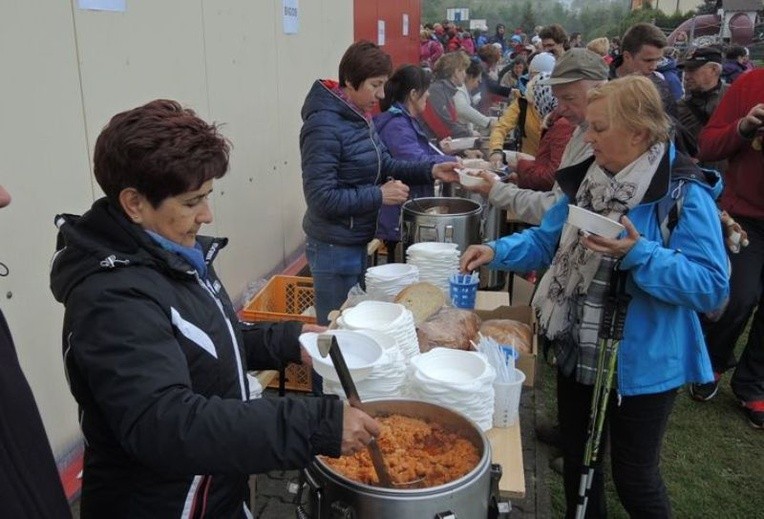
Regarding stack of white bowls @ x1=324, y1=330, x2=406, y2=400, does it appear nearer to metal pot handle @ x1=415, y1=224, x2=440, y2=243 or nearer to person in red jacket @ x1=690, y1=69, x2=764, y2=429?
metal pot handle @ x1=415, y1=224, x2=440, y2=243

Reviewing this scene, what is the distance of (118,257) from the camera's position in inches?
52.8

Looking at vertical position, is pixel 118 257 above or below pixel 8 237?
above

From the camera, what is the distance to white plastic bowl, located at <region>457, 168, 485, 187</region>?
3.59m

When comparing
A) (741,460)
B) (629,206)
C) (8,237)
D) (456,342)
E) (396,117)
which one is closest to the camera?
(629,206)

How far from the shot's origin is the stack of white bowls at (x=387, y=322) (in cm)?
215

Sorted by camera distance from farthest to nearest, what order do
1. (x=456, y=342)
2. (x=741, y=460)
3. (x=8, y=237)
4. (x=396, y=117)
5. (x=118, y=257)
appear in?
(x=396, y=117)
(x=741, y=460)
(x=8, y=237)
(x=456, y=342)
(x=118, y=257)

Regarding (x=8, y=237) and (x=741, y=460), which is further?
(x=741, y=460)

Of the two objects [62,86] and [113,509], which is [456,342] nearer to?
[113,509]

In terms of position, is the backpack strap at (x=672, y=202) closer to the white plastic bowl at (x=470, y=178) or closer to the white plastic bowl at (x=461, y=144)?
the white plastic bowl at (x=470, y=178)

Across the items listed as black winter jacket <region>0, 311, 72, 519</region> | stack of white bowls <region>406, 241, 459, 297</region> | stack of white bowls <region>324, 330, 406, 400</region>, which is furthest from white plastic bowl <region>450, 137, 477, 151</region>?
black winter jacket <region>0, 311, 72, 519</region>

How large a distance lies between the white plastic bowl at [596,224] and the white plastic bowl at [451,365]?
0.54m

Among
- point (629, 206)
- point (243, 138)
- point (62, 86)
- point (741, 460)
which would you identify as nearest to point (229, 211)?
point (243, 138)

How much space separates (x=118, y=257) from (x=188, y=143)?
28 cm

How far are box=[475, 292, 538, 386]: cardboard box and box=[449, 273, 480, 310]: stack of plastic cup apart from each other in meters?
0.08
